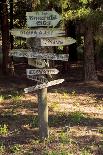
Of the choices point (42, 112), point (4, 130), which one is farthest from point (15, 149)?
point (4, 130)

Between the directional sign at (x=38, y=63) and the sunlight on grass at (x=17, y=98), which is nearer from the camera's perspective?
the directional sign at (x=38, y=63)

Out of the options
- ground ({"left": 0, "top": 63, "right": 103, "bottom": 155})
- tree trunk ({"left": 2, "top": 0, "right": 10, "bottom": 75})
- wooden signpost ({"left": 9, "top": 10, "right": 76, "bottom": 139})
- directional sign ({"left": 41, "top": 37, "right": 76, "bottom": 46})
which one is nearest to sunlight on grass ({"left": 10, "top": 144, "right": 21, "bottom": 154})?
ground ({"left": 0, "top": 63, "right": 103, "bottom": 155})

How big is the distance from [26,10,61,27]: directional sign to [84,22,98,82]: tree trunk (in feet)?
23.5

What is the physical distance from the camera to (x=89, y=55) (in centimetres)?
1569

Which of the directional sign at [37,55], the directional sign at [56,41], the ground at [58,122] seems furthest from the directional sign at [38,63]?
the ground at [58,122]

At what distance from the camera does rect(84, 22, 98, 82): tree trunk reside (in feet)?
50.7

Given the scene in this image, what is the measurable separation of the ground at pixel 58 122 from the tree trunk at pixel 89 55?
3.71ft

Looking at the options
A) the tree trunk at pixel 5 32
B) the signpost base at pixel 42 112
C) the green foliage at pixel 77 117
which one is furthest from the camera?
the tree trunk at pixel 5 32

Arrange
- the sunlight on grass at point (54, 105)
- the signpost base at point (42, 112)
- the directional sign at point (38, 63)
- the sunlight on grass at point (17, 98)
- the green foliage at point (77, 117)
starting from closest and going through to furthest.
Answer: the directional sign at point (38, 63), the signpost base at point (42, 112), the green foliage at point (77, 117), the sunlight on grass at point (54, 105), the sunlight on grass at point (17, 98)

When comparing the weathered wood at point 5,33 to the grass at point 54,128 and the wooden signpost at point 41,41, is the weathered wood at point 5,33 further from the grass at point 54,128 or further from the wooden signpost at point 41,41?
the wooden signpost at point 41,41

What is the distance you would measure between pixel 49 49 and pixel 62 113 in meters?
2.68

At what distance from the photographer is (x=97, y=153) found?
26.1ft

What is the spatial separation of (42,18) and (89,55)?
7.76m

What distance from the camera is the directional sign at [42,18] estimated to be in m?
8.06
